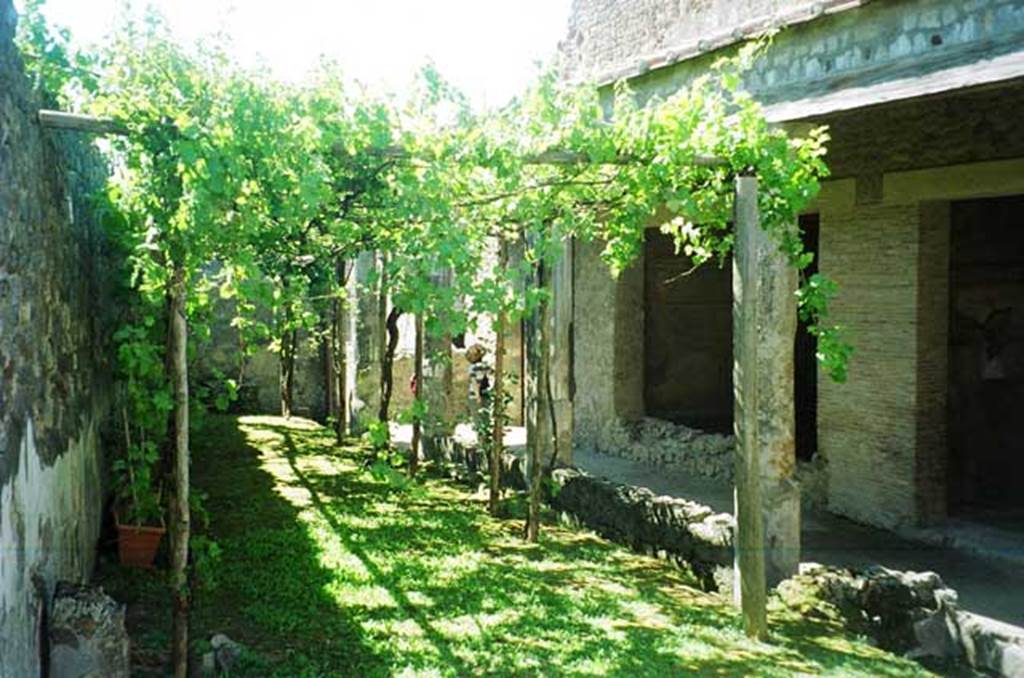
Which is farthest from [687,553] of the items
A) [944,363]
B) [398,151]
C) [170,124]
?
[170,124]

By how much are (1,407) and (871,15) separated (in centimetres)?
602

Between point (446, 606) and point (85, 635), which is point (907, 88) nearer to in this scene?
point (446, 606)

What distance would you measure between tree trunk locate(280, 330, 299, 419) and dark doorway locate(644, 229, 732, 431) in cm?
536

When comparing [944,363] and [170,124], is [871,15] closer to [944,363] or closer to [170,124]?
[944,363]

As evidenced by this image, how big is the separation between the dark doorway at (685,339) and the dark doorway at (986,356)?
4.35 m

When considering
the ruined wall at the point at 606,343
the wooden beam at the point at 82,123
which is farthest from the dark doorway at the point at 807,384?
→ the wooden beam at the point at 82,123

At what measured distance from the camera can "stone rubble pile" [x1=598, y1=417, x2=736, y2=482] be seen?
11484 mm

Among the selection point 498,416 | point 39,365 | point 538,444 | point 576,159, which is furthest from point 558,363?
point 39,365

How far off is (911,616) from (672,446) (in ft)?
21.2

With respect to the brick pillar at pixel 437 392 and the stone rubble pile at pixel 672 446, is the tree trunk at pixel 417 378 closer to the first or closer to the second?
the brick pillar at pixel 437 392

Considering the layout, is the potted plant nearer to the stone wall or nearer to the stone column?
the stone column

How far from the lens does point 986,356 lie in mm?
9797

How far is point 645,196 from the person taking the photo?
6.30 meters

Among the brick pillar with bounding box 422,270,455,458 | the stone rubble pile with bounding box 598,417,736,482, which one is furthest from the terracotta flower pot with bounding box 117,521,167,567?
the stone rubble pile with bounding box 598,417,736,482
